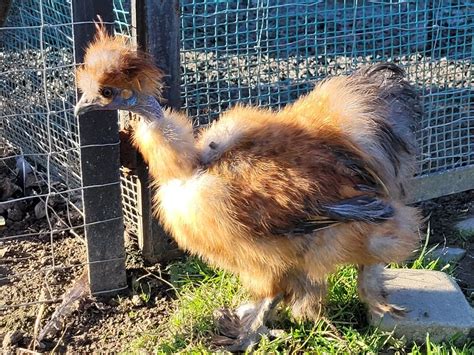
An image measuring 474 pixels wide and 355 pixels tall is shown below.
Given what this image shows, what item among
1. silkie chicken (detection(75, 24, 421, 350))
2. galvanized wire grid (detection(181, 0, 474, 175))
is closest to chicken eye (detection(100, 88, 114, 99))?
silkie chicken (detection(75, 24, 421, 350))

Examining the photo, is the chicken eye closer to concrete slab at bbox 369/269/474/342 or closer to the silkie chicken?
the silkie chicken

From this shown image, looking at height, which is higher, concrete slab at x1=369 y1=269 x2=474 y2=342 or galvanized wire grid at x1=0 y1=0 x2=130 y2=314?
galvanized wire grid at x1=0 y1=0 x2=130 y2=314

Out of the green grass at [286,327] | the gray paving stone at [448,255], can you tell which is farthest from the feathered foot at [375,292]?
the gray paving stone at [448,255]

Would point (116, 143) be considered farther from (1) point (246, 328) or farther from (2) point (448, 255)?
(2) point (448, 255)

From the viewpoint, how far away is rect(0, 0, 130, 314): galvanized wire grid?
13.1 ft

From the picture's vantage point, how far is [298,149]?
317cm

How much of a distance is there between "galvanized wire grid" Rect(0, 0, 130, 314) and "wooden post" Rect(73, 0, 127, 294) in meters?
0.08

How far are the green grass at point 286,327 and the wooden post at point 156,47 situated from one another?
37cm

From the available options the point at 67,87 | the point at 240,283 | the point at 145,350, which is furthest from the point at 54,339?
the point at 67,87

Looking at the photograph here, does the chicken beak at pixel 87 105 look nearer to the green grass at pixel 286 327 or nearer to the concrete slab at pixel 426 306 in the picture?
the green grass at pixel 286 327

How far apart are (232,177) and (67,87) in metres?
1.83

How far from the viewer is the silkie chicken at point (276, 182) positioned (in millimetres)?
3084

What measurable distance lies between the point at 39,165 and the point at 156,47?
81.6 inches

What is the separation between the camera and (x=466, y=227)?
4.63 m
